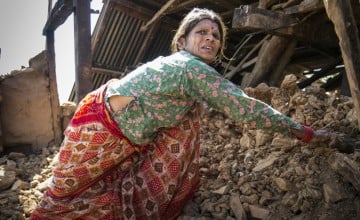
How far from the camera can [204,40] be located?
6.55 ft

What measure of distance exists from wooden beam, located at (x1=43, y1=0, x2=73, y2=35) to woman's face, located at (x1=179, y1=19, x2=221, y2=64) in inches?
89.9

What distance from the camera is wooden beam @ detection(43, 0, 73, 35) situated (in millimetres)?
3867

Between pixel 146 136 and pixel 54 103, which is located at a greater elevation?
pixel 146 136

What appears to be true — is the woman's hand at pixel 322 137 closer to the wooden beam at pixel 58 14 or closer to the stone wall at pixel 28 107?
the wooden beam at pixel 58 14

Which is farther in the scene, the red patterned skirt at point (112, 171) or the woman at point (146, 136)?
the red patterned skirt at point (112, 171)

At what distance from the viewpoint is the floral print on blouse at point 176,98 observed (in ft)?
5.57

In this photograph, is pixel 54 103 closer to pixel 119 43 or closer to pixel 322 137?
pixel 119 43

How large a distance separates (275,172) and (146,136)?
2.77ft

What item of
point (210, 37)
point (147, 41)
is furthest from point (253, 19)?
point (147, 41)

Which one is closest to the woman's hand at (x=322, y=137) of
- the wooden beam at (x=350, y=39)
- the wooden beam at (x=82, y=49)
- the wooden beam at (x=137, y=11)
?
the wooden beam at (x=350, y=39)

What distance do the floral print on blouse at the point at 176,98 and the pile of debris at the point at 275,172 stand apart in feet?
1.59

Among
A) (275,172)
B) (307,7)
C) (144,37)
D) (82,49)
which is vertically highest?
(307,7)

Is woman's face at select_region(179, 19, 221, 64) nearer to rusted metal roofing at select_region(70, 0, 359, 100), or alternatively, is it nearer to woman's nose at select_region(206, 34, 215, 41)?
woman's nose at select_region(206, 34, 215, 41)

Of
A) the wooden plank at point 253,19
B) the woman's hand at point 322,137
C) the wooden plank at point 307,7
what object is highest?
the wooden plank at point 307,7
